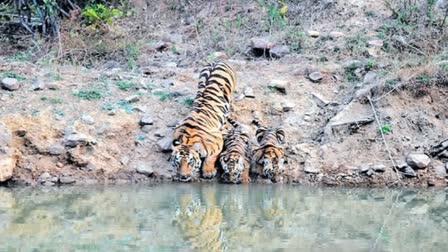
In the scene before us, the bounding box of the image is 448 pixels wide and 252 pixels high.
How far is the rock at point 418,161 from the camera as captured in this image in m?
6.62

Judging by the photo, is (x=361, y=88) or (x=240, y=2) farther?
(x=240, y=2)

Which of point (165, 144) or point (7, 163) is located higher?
point (165, 144)

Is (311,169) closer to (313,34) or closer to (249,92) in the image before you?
(249,92)

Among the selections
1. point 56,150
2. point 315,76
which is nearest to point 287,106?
point 315,76

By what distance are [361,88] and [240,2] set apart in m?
3.31

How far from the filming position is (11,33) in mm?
9930

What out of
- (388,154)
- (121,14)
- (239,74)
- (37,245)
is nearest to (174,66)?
(239,74)

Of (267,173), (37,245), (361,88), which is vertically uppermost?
(361,88)

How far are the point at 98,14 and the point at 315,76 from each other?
10.4 feet

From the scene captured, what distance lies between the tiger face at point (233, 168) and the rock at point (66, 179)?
129cm

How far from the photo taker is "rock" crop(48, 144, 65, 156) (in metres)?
6.64

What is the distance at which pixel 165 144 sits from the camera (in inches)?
273

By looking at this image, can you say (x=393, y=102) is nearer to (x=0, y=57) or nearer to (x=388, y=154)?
(x=388, y=154)

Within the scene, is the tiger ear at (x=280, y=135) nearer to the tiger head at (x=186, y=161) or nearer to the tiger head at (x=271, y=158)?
the tiger head at (x=271, y=158)
